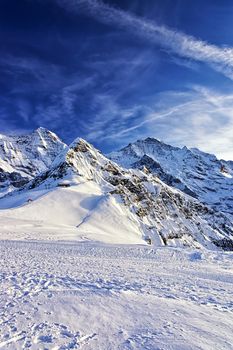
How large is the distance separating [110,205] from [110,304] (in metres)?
82.0

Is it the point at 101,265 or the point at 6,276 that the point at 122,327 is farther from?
the point at 101,265

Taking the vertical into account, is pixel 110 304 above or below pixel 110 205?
below

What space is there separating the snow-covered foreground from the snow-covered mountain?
43.7 meters

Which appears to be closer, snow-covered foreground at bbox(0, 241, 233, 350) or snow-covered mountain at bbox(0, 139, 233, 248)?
snow-covered foreground at bbox(0, 241, 233, 350)

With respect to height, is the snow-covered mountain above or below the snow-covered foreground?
above

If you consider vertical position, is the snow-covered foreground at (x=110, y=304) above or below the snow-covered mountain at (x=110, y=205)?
below

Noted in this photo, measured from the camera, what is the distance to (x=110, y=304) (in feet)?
45.5

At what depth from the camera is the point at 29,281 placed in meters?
16.3

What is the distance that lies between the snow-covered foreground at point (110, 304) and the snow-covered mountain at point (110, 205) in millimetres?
43675

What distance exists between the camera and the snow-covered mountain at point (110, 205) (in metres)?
79.4

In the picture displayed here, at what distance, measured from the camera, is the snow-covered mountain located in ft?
261

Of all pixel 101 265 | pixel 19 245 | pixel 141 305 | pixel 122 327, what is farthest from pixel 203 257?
pixel 122 327

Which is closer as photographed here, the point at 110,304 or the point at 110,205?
the point at 110,304

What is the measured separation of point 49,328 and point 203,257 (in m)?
21.1
